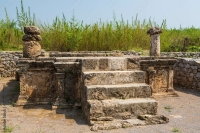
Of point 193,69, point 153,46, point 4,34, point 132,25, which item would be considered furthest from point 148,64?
point 4,34

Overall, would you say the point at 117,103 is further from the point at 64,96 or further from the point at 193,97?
the point at 193,97

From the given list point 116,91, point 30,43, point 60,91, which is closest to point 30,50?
point 30,43

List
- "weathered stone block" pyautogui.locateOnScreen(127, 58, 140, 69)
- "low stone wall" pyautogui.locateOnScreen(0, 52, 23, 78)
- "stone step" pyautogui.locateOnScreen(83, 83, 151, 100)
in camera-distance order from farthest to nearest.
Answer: "low stone wall" pyautogui.locateOnScreen(0, 52, 23, 78) → "weathered stone block" pyautogui.locateOnScreen(127, 58, 140, 69) → "stone step" pyautogui.locateOnScreen(83, 83, 151, 100)

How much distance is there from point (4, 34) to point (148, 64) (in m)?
7.97

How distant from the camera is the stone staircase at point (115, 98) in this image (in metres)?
4.35

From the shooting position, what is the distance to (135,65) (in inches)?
217

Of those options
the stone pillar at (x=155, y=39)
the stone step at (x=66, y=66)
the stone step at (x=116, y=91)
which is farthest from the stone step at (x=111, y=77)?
the stone pillar at (x=155, y=39)

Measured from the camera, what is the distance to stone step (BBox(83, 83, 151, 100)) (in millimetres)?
4605

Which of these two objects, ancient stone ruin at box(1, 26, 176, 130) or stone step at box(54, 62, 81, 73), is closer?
ancient stone ruin at box(1, 26, 176, 130)

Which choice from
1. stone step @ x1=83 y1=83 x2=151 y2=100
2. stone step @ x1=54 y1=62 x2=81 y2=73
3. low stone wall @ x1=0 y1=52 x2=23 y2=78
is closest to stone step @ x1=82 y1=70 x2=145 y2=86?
stone step @ x1=83 y1=83 x2=151 y2=100

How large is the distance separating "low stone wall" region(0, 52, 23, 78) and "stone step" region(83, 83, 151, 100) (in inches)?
252

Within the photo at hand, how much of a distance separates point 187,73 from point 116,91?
4.25 metres

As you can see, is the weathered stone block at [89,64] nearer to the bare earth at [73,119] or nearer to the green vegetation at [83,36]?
the bare earth at [73,119]

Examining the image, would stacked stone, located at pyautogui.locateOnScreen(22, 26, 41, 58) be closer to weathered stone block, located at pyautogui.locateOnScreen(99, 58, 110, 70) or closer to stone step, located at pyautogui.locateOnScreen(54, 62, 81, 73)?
stone step, located at pyautogui.locateOnScreen(54, 62, 81, 73)
